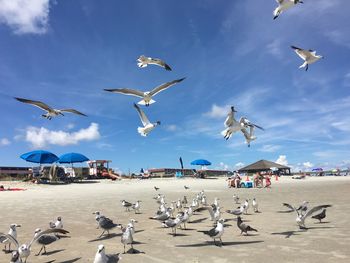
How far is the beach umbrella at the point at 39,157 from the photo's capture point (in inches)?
1871

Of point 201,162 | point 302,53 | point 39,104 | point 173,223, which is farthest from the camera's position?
point 201,162

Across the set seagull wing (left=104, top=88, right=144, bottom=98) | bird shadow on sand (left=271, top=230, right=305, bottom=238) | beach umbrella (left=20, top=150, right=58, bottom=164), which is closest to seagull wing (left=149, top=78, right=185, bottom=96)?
seagull wing (left=104, top=88, right=144, bottom=98)

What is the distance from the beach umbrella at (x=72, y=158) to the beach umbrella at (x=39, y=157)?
462 centimetres

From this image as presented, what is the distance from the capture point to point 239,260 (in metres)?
9.48

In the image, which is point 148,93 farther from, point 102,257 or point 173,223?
point 102,257

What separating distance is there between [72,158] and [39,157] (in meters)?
6.65

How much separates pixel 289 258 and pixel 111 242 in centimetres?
528

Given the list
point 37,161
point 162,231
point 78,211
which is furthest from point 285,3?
point 37,161

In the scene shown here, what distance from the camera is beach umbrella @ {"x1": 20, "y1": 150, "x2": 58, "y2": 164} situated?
47531mm

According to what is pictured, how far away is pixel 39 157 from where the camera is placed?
48.0m

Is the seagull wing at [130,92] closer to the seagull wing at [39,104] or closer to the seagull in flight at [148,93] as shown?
the seagull in flight at [148,93]

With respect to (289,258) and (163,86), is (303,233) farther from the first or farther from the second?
(163,86)

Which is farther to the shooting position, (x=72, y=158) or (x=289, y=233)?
(x=72, y=158)

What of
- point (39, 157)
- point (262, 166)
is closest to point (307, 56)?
point (39, 157)
